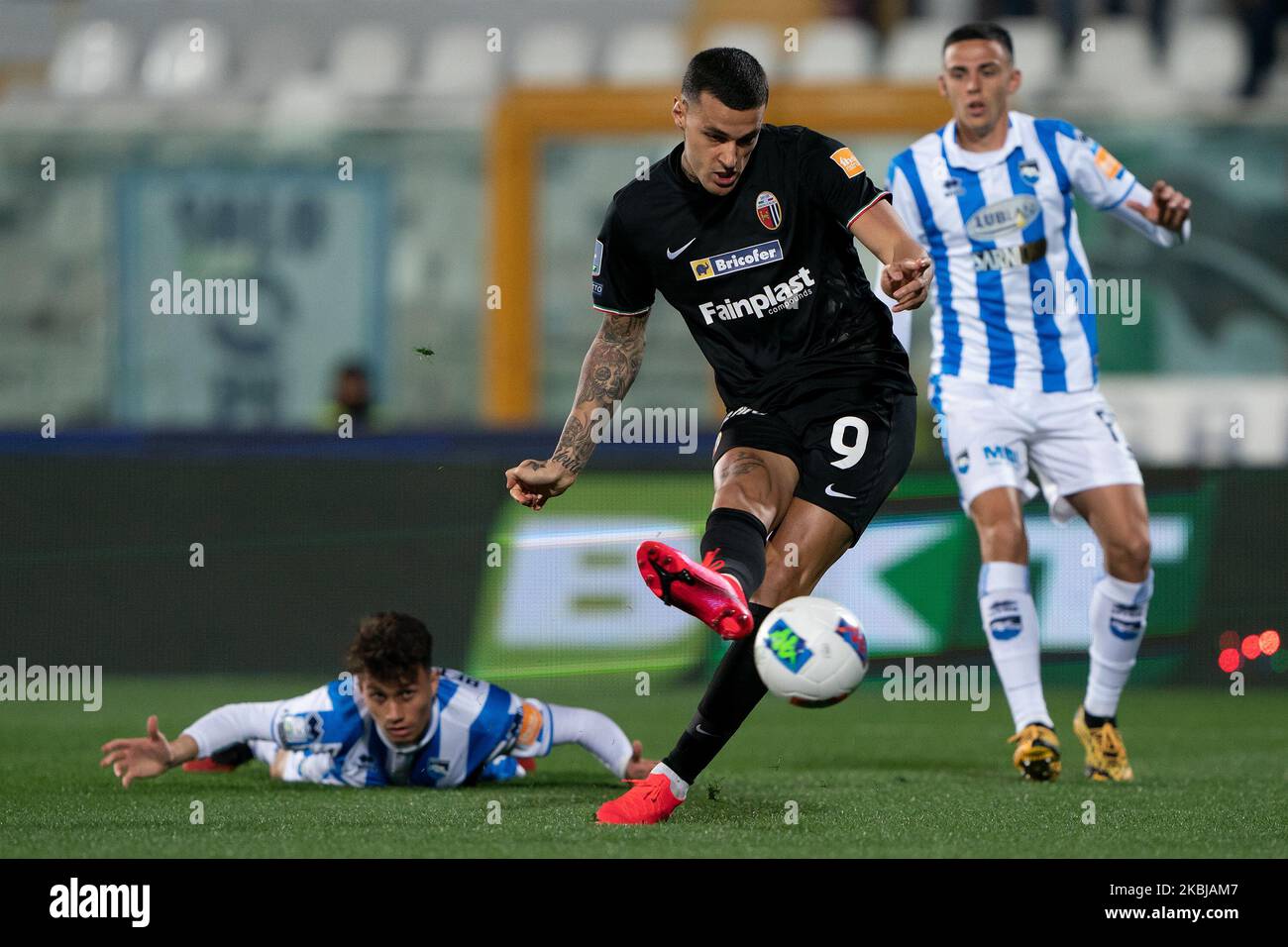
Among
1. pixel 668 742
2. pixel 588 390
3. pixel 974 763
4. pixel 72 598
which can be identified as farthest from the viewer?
pixel 72 598

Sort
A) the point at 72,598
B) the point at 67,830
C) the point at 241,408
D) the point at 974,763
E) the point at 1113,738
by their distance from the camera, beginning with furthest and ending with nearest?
the point at 241,408, the point at 72,598, the point at 974,763, the point at 1113,738, the point at 67,830

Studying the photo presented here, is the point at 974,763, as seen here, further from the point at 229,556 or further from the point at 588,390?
the point at 229,556

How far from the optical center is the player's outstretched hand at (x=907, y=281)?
4.78 meters

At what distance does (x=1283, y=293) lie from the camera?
45.3 ft

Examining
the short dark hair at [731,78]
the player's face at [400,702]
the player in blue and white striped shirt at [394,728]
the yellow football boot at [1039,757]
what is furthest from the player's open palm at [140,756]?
the yellow football boot at [1039,757]

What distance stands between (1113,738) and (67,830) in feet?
11.5

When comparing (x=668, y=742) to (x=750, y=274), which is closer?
(x=750, y=274)

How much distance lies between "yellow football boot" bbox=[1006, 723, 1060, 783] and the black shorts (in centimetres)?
146

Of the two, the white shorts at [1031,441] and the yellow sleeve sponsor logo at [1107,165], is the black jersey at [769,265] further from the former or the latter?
the yellow sleeve sponsor logo at [1107,165]

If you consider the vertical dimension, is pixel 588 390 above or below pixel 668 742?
above

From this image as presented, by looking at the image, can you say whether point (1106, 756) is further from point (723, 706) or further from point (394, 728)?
point (394, 728)

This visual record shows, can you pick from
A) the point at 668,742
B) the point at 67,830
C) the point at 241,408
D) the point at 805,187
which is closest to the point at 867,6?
the point at 241,408

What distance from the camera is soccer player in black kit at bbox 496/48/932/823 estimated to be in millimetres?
5188

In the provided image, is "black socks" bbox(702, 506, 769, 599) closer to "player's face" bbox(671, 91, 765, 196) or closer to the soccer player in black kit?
the soccer player in black kit
